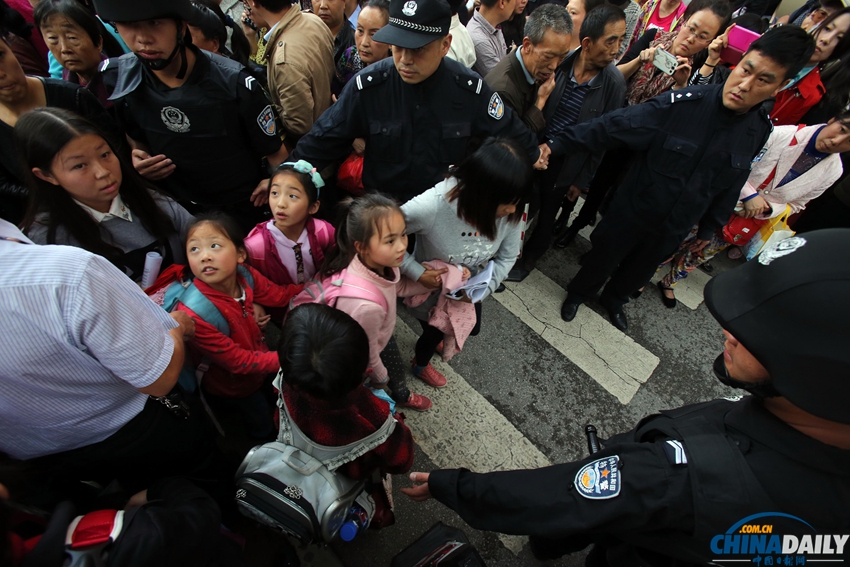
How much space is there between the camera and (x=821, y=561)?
3.29 feet

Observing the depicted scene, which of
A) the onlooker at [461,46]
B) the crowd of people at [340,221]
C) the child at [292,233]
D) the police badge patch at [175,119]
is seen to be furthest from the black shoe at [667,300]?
the police badge patch at [175,119]

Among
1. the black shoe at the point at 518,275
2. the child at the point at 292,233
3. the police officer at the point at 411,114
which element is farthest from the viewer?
the black shoe at the point at 518,275

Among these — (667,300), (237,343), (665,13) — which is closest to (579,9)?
(665,13)

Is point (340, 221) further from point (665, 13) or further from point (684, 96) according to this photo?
→ point (665, 13)

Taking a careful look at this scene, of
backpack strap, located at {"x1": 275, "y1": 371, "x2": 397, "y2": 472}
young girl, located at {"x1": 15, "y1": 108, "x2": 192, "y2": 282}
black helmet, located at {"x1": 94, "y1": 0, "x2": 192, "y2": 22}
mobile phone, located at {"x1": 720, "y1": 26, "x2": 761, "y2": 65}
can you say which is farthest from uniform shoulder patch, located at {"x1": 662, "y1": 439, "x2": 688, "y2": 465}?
mobile phone, located at {"x1": 720, "y1": 26, "x2": 761, "y2": 65}

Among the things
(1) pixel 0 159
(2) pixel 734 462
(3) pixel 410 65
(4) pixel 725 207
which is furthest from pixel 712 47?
(1) pixel 0 159

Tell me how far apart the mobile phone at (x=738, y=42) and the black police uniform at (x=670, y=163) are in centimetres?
99

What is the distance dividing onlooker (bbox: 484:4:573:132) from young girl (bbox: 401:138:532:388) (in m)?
1.13

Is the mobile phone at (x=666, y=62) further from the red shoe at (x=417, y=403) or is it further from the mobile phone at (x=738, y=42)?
the red shoe at (x=417, y=403)

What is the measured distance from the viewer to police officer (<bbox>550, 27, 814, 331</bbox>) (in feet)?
→ 7.09

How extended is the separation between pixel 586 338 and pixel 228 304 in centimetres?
270

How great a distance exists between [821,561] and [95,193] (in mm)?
2620

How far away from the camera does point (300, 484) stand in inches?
55.6

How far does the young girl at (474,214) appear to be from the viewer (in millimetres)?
1744
